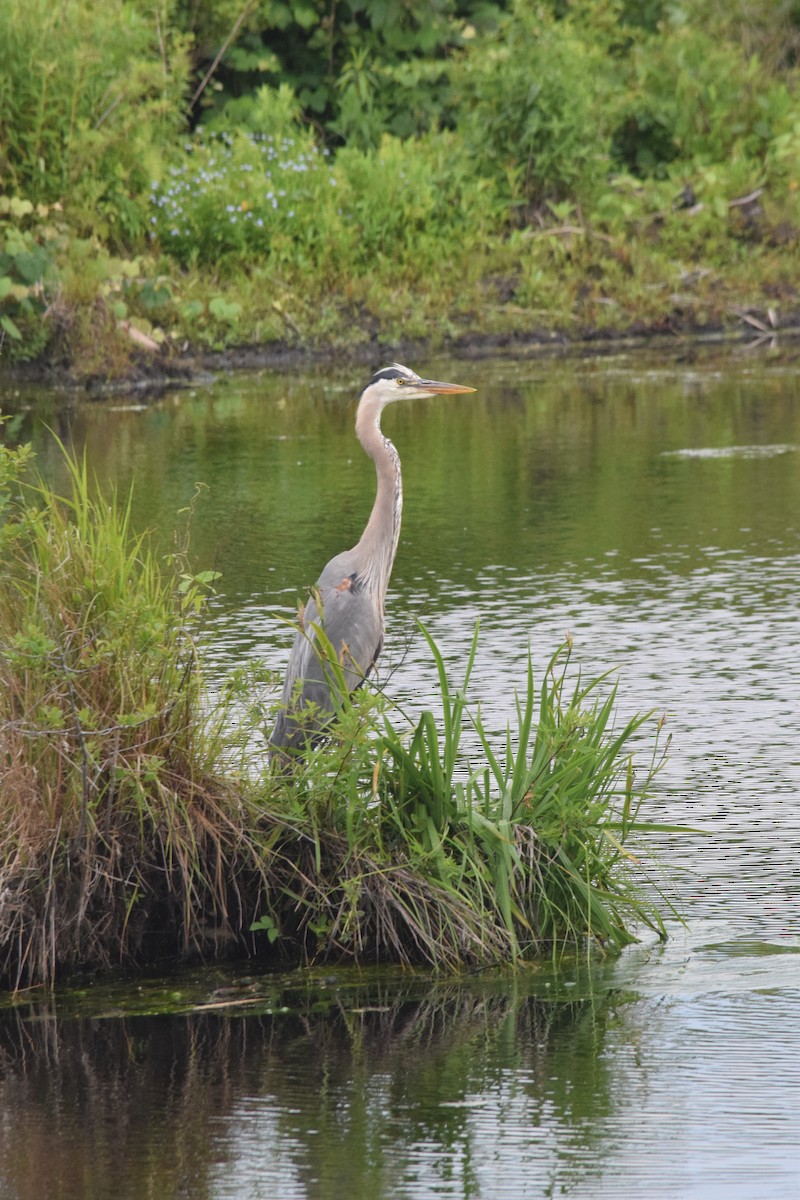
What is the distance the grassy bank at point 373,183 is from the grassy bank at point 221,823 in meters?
10.1

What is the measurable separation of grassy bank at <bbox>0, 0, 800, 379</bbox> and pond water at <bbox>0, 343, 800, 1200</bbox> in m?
4.09

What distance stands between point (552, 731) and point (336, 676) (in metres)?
0.63

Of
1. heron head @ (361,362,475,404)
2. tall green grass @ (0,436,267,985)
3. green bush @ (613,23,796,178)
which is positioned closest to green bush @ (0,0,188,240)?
green bush @ (613,23,796,178)

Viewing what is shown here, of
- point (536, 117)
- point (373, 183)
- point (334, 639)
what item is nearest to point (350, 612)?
point (334, 639)

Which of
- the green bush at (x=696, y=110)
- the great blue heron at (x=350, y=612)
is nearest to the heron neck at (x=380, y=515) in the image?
the great blue heron at (x=350, y=612)

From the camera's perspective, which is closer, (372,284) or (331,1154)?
(331,1154)

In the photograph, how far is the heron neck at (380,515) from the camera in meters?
6.04

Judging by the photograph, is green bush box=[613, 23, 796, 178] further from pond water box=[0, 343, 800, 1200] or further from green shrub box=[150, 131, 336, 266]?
pond water box=[0, 343, 800, 1200]

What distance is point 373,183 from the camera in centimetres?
1717

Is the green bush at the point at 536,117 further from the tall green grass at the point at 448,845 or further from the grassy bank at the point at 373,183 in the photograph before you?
the tall green grass at the point at 448,845

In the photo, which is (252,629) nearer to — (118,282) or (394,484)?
(394,484)

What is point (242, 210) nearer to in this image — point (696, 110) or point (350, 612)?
point (696, 110)

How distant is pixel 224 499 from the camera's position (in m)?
11.2

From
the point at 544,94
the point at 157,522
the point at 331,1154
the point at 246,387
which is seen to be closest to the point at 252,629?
the point at 157,522
